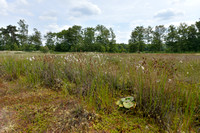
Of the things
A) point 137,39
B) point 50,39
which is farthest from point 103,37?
point 50,39

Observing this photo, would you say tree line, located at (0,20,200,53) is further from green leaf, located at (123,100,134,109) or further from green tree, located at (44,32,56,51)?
green leaf, located at (123,100,134,109)

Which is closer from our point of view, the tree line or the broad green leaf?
the broad green leaf

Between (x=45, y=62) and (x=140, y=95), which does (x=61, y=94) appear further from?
(x=140, y=95)

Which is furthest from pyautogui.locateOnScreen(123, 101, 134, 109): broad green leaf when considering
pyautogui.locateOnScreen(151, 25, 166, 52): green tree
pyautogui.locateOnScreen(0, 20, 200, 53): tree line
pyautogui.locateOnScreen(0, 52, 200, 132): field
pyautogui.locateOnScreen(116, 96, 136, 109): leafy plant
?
pyautogui.locateOnScreen(151, 25, 166, 52): green tree

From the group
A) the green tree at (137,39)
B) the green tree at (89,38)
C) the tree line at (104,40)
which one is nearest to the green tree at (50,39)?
the tree line at (104,40)

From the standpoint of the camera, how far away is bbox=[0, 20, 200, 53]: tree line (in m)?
34.9

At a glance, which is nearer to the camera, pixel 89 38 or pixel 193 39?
pixel 193 39

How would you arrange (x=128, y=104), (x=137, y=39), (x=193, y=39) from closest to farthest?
(x=128, y=104) → (x=193, y=39) → (x=137, y=39)

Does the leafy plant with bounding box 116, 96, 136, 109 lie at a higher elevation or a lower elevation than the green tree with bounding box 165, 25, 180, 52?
lower

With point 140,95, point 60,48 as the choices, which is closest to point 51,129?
point 140,95

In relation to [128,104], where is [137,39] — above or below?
above

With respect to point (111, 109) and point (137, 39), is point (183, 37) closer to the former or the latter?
point (137, 39)

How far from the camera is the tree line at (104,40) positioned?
34906 millimetres

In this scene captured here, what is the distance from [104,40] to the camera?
4362 centimetres
